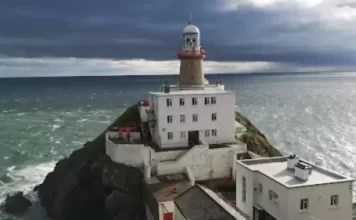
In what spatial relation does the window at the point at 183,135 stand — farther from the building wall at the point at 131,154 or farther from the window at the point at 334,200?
the window at the point at 334,200

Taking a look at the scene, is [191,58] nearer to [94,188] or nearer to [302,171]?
[94,188]

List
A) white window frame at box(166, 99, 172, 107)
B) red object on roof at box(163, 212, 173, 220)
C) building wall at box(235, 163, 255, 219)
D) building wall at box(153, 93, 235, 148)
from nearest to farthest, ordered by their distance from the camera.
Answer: building wall at box(235, 163, 255, 219) → red object on roof at box(163, 212, 173, 220) → white window frame at box(166, 99, 172, 107) → building wall at box(153, 93, 235, 148)

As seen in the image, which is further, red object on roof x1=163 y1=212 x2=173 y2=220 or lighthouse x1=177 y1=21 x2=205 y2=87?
lighthouse x1=177 y1=21 x2=205 y2=87

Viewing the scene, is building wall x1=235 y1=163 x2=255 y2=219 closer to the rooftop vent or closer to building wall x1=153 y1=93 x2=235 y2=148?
the rooftop vent

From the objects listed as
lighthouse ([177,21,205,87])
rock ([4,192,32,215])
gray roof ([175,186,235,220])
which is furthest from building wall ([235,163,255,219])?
rock ([4,192,32,215])

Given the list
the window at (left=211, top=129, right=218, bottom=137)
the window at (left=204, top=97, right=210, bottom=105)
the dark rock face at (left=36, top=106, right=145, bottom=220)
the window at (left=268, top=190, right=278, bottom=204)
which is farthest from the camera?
the window at (left=211, top=129, right=218, bottom=137)

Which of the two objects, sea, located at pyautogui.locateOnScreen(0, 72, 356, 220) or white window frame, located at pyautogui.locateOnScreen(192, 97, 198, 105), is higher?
white window frame, located at pyautogui.locateOnScreen(192, 97, 198, 105)

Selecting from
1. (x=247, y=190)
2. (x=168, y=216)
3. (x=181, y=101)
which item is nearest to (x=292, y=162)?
(x=247, y=190)

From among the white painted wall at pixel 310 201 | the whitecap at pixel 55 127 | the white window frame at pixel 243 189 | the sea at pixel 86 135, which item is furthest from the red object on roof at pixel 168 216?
the whitecap at pixel 55 127
